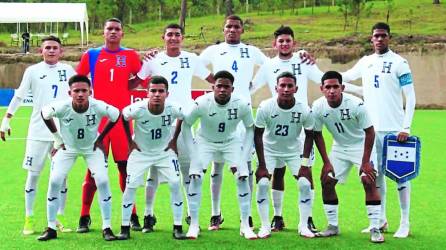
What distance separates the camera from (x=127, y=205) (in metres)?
6.75

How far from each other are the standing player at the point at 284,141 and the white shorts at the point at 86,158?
1609mm

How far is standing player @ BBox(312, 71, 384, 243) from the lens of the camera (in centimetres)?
666

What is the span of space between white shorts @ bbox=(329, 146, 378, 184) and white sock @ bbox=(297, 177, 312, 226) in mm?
328

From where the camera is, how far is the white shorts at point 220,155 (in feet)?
22.6

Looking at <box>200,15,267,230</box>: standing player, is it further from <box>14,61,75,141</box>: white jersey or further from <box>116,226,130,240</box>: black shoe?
<box>14,61,75,141</box>: white jersey

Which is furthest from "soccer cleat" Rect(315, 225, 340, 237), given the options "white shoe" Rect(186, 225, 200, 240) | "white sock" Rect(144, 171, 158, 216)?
"white sock" Rect(144, 171, 158, 216)

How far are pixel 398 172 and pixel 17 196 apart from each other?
521 cm

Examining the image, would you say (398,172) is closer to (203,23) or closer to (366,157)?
(366,157)

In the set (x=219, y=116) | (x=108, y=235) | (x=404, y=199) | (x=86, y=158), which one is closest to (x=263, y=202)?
(x=219, y=116)

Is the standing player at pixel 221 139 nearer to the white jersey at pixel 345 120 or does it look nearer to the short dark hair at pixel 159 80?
the short dark hair at pixel 159 80

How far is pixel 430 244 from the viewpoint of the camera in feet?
21.4

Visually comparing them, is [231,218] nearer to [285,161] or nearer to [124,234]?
[285,161]

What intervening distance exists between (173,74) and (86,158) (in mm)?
1328

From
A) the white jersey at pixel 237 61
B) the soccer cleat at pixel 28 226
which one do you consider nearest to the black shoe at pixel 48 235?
the soccer cleat at pixel 28 226
